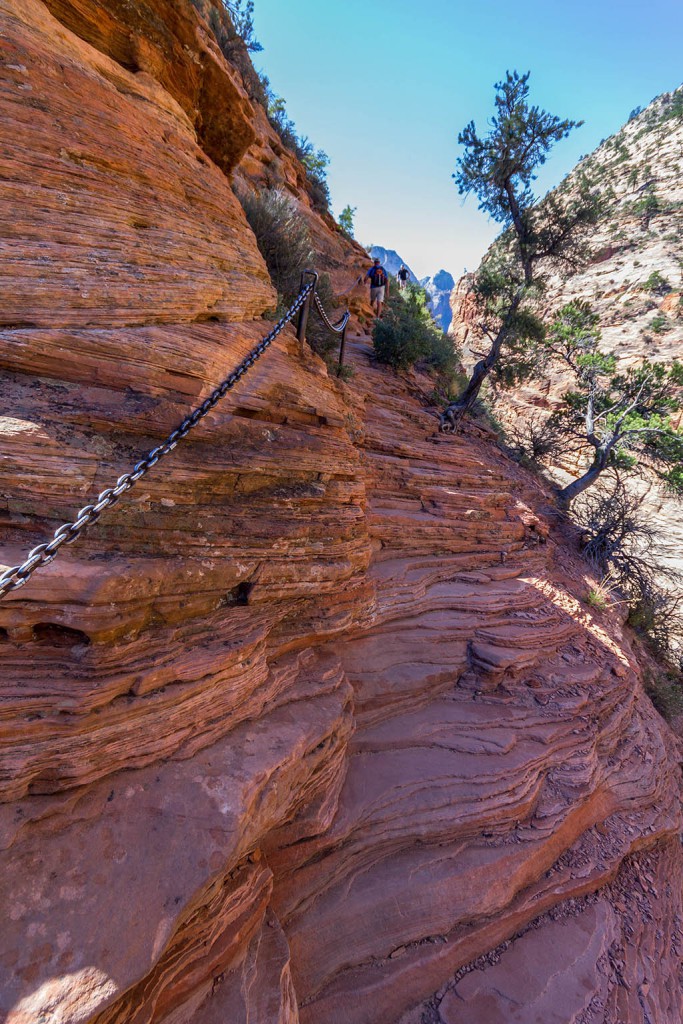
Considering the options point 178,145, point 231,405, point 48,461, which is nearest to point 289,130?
point 178,145

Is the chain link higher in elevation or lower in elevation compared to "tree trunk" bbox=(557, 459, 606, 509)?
higher

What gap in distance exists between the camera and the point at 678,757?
316 inches

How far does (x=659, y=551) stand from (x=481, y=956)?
48.9 ft

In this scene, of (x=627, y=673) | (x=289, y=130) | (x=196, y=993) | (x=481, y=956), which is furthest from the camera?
(x=289, y=130)

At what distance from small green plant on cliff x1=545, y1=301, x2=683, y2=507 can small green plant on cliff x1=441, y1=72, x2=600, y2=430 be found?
6.84 feet

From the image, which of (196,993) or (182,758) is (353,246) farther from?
(196,993)

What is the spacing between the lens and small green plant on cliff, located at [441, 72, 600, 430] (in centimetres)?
1080

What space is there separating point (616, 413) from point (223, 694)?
14595mm

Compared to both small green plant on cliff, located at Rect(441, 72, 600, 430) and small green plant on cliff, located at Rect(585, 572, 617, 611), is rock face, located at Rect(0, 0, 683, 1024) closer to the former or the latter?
small green plant on cliff, located at Rect(585, 572, 617, 611)

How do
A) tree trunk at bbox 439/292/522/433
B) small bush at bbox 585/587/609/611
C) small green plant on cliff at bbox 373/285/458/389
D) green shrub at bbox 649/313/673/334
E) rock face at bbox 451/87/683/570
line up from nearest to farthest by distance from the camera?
small bush at bbox 585/587/609/611, small green plant on cliff at bbox 373/285/458/389, tree trunk at bbox 439/292/522/433, green shrub at bbox 649/313/673/334, rock face at bbox 451/87/683/570

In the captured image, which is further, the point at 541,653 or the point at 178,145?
the point at 541,653

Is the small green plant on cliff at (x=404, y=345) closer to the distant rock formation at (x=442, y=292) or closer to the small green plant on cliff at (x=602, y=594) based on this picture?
the small green plant on cliff at (x=602, y=594)

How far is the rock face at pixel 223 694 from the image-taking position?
2543 millimetres

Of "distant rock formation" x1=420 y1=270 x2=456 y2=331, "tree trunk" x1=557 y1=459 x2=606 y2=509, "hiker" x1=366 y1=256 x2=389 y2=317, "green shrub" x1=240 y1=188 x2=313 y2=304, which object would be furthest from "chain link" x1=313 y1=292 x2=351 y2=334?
"distant rock formation" x1=420 y1=270 x2=456 y2=331
